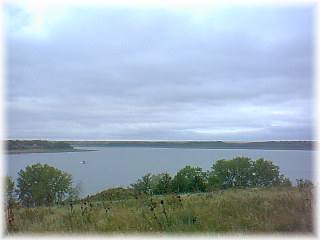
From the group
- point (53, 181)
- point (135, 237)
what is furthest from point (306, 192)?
point (53, 181)

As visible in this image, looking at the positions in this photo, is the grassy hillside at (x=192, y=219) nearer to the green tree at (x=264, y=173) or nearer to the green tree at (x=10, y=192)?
the green tree at (x=10, y=192)

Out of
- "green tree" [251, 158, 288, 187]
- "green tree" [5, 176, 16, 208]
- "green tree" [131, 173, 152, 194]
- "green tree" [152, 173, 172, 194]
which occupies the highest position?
"green tree" [5, 176, 16, 208]

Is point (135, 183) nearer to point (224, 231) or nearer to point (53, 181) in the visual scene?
point (53, 181)

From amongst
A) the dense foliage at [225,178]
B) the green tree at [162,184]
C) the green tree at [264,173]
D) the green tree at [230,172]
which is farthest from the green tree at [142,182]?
the green tree at [264,173]

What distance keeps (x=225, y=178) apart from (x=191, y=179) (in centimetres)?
240

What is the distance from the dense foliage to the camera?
1073 cm

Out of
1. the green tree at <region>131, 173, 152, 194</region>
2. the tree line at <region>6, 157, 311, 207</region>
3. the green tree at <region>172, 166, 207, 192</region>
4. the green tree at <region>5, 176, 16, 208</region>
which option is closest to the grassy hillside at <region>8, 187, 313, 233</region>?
the green tree at <region>5, 176, 16, 208</region>

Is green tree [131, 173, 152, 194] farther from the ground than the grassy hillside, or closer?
closer

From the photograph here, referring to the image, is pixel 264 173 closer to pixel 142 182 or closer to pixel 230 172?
pixel 230 172

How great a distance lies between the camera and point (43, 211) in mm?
5789

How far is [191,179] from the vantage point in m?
15.7

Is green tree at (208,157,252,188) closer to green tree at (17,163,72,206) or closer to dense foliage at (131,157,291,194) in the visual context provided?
dense foliage at (131,157,291,194)

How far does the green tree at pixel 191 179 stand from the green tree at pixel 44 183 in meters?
3.38

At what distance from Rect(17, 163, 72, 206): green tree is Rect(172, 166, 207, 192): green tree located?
3.38 metres
